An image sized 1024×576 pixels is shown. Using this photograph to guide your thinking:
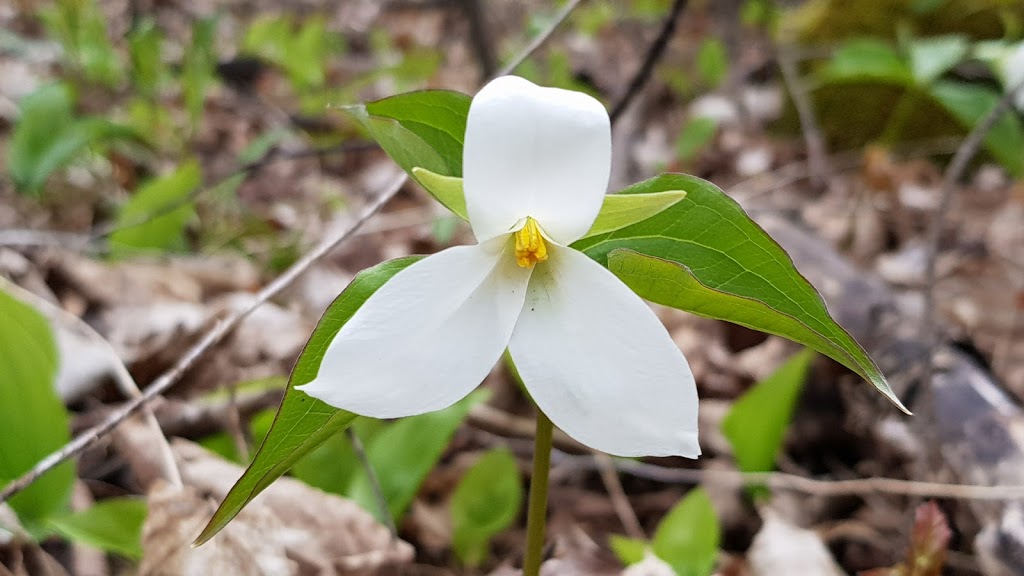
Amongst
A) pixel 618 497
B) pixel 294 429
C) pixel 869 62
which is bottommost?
pixel 618 497

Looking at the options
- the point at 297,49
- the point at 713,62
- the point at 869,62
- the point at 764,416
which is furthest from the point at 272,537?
the point at 713,62

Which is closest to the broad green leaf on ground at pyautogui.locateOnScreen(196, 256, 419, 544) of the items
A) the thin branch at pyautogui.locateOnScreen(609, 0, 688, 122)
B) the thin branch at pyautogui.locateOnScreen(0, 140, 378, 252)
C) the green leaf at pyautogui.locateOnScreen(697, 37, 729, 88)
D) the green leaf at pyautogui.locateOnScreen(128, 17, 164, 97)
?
the thin branch at pyautogui.locateOnScreen(609, 0, 688, 122)

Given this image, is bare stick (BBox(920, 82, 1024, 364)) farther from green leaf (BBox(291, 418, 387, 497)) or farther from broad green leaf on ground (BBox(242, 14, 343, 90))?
broad green leaf on ground (BBox(242, 14, 343, 90))

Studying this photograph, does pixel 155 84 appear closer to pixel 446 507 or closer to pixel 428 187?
pixel 446 507

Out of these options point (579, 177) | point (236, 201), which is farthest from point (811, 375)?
point (236, 201)

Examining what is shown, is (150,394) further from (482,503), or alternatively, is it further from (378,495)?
(482,503)

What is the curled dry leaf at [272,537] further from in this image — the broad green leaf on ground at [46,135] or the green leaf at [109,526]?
the broad green leaf on ground at [46,135]
